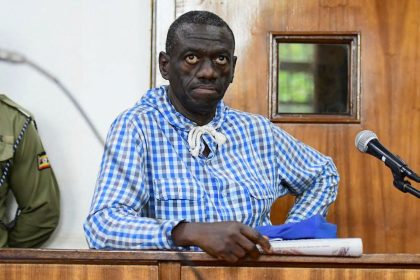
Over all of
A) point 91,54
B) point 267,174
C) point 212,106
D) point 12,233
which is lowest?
point 12,233

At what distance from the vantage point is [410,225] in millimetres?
3523

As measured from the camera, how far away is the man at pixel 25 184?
3.36 m

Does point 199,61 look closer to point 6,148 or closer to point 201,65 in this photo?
point 201,65

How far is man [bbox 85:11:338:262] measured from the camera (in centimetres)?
243

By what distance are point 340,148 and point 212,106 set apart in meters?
1.02

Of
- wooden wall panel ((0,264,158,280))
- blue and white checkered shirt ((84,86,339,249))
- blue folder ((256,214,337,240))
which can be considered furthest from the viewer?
blue and white checkered shirt ((84,86,339,249))

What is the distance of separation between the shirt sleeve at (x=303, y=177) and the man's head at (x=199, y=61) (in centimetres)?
34

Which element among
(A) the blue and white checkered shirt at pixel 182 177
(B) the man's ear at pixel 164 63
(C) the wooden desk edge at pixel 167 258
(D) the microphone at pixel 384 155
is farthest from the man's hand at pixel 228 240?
→ (B) the man's ear at pixel 164 63

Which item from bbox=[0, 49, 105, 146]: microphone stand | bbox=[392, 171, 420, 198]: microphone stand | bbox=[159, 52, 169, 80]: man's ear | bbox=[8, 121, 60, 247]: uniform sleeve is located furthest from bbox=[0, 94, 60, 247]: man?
bbox=[392, 171, 420, 198]: microphone stand

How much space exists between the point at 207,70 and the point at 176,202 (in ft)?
1.28

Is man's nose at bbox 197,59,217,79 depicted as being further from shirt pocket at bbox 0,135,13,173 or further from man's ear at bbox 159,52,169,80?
shirt pocket at bbox 0,135,13,173

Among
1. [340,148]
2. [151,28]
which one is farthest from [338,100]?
[151,28]

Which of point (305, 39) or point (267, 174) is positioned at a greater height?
point (305, 39)

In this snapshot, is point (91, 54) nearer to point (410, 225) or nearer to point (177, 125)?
point (177, 125)
